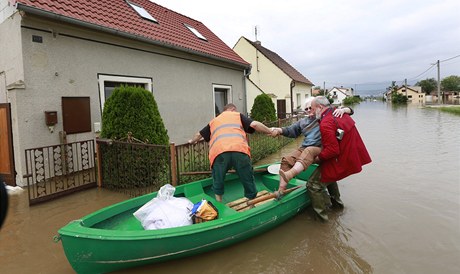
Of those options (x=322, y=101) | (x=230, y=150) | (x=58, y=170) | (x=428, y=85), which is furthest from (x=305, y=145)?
(x=428, y=85)

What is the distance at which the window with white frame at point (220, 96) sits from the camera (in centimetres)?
1320

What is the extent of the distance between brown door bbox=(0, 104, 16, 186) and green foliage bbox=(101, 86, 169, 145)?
1996 mm

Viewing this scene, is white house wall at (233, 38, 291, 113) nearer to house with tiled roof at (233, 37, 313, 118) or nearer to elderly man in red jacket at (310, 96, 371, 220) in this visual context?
house with tiled roof at (233, 37, 313, 118)

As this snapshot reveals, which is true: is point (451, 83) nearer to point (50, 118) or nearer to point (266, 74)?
point (266, 74)

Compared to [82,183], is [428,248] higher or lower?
lower

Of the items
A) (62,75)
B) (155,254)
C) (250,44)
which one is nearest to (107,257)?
(155,254)

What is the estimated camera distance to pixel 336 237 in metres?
4.31

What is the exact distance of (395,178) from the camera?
7.15 metres

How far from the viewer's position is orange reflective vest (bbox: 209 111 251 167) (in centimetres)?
446

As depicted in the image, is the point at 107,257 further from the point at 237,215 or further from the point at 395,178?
the point at 395,178

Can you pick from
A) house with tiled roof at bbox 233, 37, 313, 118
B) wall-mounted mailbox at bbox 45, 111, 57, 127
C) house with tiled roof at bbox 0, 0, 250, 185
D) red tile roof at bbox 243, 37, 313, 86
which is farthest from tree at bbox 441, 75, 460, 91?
wall-mounted mailbox at bbox 45, 111, 57, 127

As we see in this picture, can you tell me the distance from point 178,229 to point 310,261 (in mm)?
1653

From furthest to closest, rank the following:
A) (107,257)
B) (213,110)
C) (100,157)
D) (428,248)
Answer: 1. (213,110)
2. (100,157)
3. (428,248)
4. (107,257)

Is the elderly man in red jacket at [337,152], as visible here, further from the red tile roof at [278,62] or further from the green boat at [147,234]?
the red tile roof at [278,62]
